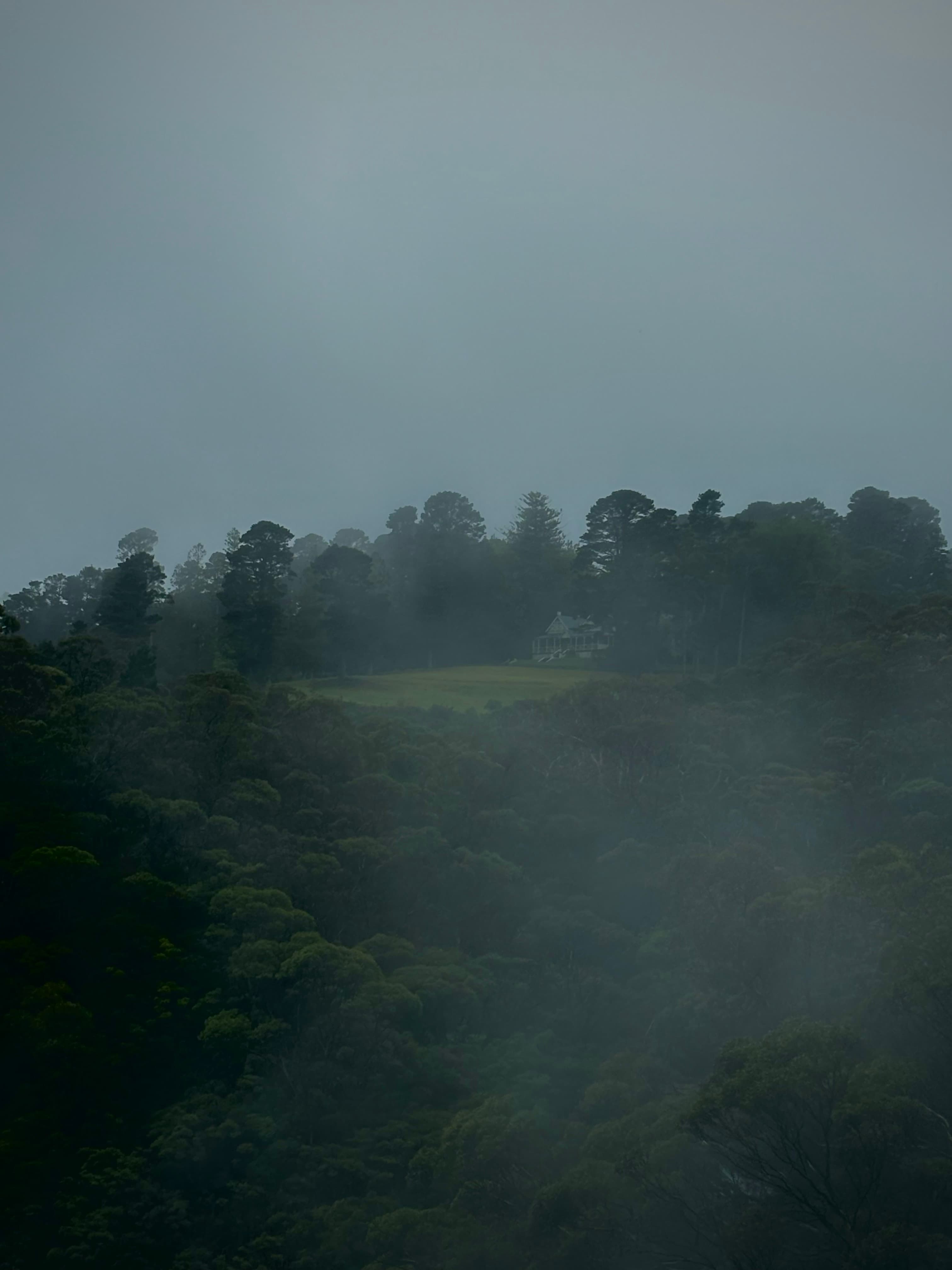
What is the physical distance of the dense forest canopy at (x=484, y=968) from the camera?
1372 cm

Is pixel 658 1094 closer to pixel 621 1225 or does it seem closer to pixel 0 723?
pixel 621 1225

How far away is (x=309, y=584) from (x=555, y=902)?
25408 mm

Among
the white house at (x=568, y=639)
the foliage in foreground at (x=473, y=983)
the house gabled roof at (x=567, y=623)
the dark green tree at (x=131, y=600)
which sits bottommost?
the foliage in foreground at (x=473, y=983)

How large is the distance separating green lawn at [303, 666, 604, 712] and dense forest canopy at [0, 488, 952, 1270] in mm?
3570

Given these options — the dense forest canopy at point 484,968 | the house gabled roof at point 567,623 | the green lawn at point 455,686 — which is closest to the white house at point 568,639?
the house gabled roof at point 567,623

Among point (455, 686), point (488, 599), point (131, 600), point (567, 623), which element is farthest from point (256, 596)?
point (567, 623)

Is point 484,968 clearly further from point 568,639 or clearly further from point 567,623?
point 567,623

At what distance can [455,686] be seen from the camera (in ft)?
140

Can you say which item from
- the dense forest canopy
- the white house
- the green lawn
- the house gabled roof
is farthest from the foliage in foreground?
the house gabled roof

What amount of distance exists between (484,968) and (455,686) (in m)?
21.7

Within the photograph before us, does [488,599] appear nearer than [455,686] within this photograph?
No

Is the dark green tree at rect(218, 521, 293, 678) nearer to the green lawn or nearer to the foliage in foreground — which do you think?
the green lawn

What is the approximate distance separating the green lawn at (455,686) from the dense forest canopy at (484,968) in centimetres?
357

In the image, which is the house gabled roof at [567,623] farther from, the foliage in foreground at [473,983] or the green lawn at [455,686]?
the foliage in foreground at [473,983]
